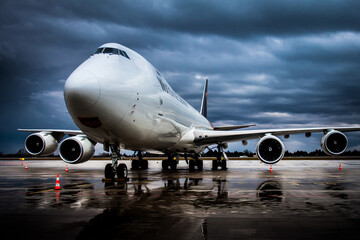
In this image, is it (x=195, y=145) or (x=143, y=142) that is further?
(x=195, y=145)

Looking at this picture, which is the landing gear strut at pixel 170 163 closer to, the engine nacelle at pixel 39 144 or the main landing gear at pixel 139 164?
the main landing gear at pixel 139 164

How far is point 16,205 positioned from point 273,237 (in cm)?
551

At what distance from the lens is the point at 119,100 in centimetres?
1033

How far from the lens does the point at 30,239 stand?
169 inches

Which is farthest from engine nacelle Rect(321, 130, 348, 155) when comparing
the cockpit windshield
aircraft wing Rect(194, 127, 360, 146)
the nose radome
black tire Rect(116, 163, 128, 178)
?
the nose radome

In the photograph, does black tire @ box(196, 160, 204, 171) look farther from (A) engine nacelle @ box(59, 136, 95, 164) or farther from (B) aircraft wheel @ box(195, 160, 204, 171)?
(A) engine nacelle @ box(59, 136, 95, 164)

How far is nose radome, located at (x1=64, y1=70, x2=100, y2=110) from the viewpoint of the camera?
30.7 feet

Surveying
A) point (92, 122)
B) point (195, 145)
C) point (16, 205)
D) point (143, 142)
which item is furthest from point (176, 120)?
point (16, 205)

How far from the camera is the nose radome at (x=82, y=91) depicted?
935cm

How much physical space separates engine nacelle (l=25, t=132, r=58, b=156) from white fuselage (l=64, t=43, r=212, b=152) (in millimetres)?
7359

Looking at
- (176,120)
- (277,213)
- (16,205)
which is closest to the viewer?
(277,213)

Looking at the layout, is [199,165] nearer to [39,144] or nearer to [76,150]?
[76,150]

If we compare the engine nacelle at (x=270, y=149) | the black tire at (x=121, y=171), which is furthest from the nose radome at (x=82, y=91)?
the engine nacelle at (x=270, y=149)

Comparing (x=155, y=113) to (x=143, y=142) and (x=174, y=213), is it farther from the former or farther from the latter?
(x=174, y=213)
